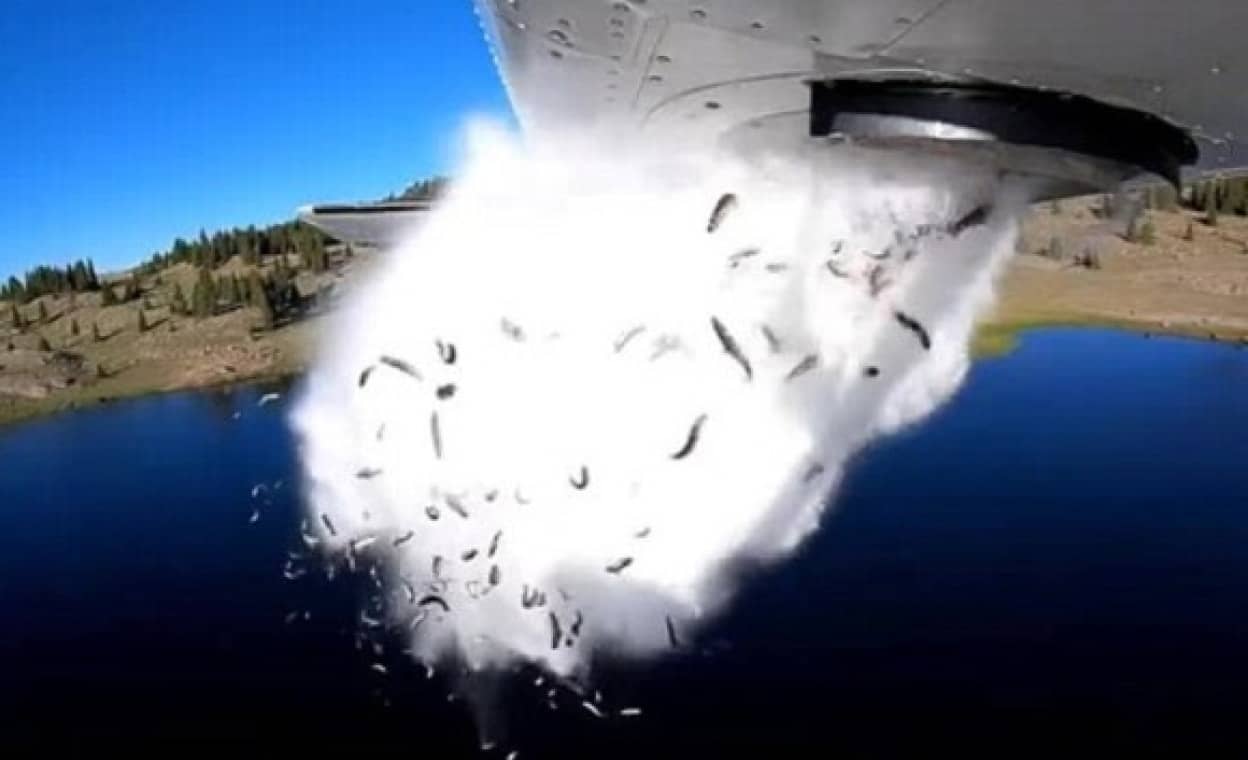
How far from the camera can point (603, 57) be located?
4656 mm

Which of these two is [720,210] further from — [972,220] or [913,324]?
[972,220]

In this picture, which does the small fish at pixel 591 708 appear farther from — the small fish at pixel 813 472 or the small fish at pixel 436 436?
the small fish at pixel 436 436

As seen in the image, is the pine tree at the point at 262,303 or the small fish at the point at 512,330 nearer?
the small fish at the point at 512,330

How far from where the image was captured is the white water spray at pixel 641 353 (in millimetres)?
7508

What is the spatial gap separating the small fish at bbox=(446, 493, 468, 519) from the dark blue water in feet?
103

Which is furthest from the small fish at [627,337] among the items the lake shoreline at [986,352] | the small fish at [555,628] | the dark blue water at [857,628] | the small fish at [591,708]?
the lake shoreline at [986,352]

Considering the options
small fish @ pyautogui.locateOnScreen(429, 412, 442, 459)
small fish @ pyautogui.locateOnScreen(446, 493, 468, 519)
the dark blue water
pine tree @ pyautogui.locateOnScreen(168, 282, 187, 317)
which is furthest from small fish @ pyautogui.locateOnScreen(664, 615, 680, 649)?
pine tree @ pyautogui.locateOnScreen(168, 282, 187, 317)

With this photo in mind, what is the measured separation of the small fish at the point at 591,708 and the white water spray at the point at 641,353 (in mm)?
32947

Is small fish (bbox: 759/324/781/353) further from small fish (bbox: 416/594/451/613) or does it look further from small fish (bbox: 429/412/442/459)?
small fish (bbox: 416/594/451/613)

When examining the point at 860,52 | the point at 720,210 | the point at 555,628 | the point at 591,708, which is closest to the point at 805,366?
the point at 720,210

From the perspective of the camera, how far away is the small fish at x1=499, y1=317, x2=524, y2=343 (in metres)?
10.1

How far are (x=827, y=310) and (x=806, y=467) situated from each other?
3.06m

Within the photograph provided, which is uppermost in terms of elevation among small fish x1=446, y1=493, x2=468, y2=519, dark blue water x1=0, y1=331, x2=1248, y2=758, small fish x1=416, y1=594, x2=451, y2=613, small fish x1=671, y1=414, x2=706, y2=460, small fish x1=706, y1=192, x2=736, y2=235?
small fish x1=706, y1=192, x2=736, y2=235

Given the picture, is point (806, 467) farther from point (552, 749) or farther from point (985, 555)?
point (985, 555)
